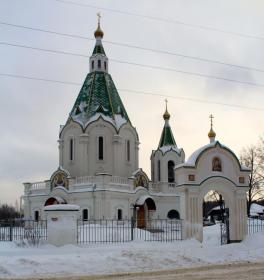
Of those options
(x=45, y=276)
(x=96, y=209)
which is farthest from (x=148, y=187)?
(x=45, y=276)

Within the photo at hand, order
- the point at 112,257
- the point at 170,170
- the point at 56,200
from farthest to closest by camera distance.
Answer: the point at 170,170, the point at 56,200, the point at 112,257

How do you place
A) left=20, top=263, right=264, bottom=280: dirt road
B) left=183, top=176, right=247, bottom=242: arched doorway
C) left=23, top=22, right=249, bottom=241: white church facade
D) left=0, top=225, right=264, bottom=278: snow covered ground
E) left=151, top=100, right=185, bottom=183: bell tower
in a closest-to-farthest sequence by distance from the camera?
left=20, top=263, right=264, bottom=280: dirt road → left=0, top=225, right=264, bottom=278: snow covered ground → left=183, top=176, right=247, bottom=242: arched doorway → left=23, top=22, right=249, bottom=241: white church facade → left=151, top=100, right=185, bottom=183: bell tower

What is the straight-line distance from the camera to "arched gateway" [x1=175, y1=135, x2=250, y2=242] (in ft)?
66.5

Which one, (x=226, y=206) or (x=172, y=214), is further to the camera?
(x=172, y=214)

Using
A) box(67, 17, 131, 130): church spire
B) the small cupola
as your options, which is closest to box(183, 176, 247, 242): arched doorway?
box(67, 17, 131, 130): church spire

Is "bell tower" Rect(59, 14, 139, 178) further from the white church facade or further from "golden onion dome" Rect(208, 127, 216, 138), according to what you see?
"golden onion dome" Rect(208, 127, 216, 138)

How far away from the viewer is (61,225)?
1712 centimetres

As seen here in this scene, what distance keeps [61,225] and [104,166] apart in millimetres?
18101

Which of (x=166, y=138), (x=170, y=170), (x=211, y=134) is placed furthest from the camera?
(x=166, y=138)

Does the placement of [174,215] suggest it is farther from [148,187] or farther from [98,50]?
[98,50]

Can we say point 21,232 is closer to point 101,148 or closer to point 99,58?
point 101,148

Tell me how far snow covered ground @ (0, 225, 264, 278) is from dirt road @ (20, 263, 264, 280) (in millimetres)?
894

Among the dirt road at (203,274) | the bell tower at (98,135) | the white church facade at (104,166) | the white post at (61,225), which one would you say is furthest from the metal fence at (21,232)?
the bell tower at (98,135)

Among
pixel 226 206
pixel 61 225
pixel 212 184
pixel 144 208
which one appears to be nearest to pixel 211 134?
pixel 212 184
